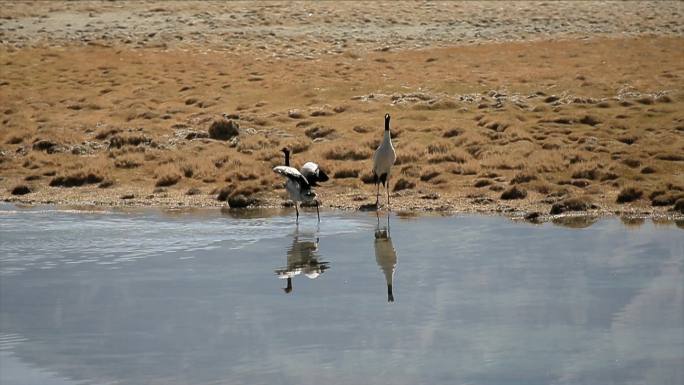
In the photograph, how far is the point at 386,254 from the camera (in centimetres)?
1745

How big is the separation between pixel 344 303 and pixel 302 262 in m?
2.85

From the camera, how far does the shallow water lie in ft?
37.6

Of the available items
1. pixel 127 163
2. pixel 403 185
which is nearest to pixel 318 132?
pixel 127 163

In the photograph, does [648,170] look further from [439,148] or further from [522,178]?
[439,148]

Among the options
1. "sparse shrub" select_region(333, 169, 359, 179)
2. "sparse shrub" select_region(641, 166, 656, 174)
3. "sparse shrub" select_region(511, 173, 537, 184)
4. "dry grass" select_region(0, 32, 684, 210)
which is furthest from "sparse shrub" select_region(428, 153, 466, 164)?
"sparse shrub" select_region(641, 166, 656, 174)

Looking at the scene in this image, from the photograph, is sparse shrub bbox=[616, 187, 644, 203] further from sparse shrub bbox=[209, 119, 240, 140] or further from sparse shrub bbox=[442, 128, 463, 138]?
sparse shrub bbox=[209, 119, 240, 140]

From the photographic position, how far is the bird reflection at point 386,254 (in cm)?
1543

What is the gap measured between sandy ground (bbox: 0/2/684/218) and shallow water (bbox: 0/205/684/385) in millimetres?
3859

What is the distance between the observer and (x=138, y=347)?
12.4m

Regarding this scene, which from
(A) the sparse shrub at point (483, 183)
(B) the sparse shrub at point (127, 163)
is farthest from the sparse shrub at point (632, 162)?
(B) the sparse shrub at point (127, 163)

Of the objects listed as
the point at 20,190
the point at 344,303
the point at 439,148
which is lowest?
the point at 344,303

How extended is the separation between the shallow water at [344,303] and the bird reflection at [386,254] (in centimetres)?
5

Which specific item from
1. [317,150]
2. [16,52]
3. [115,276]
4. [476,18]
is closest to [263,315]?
[115,276]

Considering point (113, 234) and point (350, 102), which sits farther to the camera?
point (350, 102)
